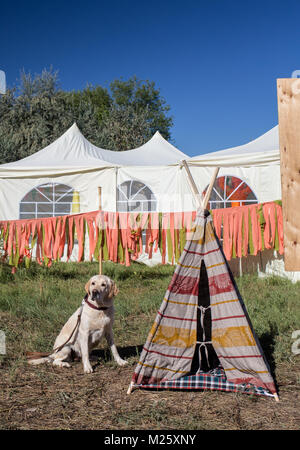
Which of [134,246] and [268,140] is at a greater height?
[268,140]

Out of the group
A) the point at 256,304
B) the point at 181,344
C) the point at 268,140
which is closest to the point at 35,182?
the point at 268,140

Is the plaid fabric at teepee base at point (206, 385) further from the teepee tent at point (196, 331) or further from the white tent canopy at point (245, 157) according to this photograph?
the white tent canopy at point (245, 157)

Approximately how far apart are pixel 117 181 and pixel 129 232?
5.72 metres

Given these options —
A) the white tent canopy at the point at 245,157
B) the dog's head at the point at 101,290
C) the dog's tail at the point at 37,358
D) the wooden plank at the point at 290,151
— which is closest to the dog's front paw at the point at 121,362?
the dog's head at the point at 101,290

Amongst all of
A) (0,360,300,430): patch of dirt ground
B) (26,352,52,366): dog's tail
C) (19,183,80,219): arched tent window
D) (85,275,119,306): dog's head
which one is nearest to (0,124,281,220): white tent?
(19,183,80,219): arched tent window

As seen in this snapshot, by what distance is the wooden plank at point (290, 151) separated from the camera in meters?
2.56

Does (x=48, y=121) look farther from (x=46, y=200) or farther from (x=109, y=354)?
(x=109, y=354)

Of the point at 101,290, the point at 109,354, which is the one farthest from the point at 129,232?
the point at 101,290

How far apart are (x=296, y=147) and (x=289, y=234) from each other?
53 centimetres

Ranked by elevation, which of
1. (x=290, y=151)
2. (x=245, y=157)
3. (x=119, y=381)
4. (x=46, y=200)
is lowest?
(x=119, y=381)

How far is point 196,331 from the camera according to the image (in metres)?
3.76

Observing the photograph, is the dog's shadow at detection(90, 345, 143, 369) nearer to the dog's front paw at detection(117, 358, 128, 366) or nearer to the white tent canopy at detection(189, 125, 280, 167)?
the dog's front paw at detection(117, 358, 128, 366)
